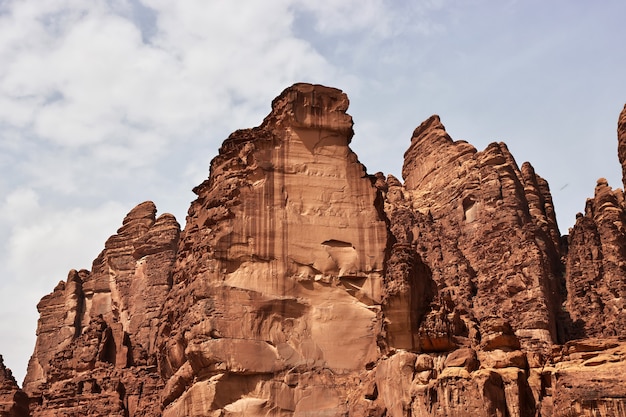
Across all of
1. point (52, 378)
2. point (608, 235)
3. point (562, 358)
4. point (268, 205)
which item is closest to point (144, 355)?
point (52, 378)

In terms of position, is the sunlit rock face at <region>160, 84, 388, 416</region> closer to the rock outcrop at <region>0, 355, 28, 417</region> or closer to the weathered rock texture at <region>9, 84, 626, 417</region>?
the weathered rock texture at <region>9, 84, 626, 417</region>

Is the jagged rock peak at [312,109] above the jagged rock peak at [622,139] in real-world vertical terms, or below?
below

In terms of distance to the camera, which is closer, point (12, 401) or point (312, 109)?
point (312, 109)

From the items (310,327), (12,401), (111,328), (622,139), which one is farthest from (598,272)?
(310,327)

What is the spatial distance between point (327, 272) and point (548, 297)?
119 feet

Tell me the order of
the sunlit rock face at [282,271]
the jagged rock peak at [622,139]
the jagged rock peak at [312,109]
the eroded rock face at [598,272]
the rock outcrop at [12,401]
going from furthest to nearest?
1. the eroded rock face at [598,272]
2. the jagged rock peak at [622,139]
3. the rock outcrop at [12,401]
4. the jagged rock peak at [312,109]
5. the sunlit rock face at [282,271]

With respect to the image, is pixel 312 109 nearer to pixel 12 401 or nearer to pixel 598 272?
pixel 12 401

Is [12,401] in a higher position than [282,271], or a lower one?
lower

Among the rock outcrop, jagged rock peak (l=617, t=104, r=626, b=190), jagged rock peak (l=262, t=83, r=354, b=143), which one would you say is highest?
jagged rock peak (l=617, t=104, r=626, b=190)

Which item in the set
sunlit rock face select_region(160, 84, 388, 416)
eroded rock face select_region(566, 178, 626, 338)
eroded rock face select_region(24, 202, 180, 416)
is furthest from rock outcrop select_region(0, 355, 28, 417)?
Result: eroded rock face select_region(566, 178, 626, 338)

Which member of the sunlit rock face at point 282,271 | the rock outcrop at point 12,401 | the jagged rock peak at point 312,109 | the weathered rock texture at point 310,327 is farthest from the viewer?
the rock outcrop at point 12,401

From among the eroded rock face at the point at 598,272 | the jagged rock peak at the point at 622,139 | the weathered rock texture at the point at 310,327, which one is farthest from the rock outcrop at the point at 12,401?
the jagged rock peak at the point at 622,139

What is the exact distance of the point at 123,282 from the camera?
76.7m

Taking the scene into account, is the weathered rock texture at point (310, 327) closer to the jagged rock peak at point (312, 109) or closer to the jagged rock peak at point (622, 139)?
the jagged rock peak at point (312, 109)
